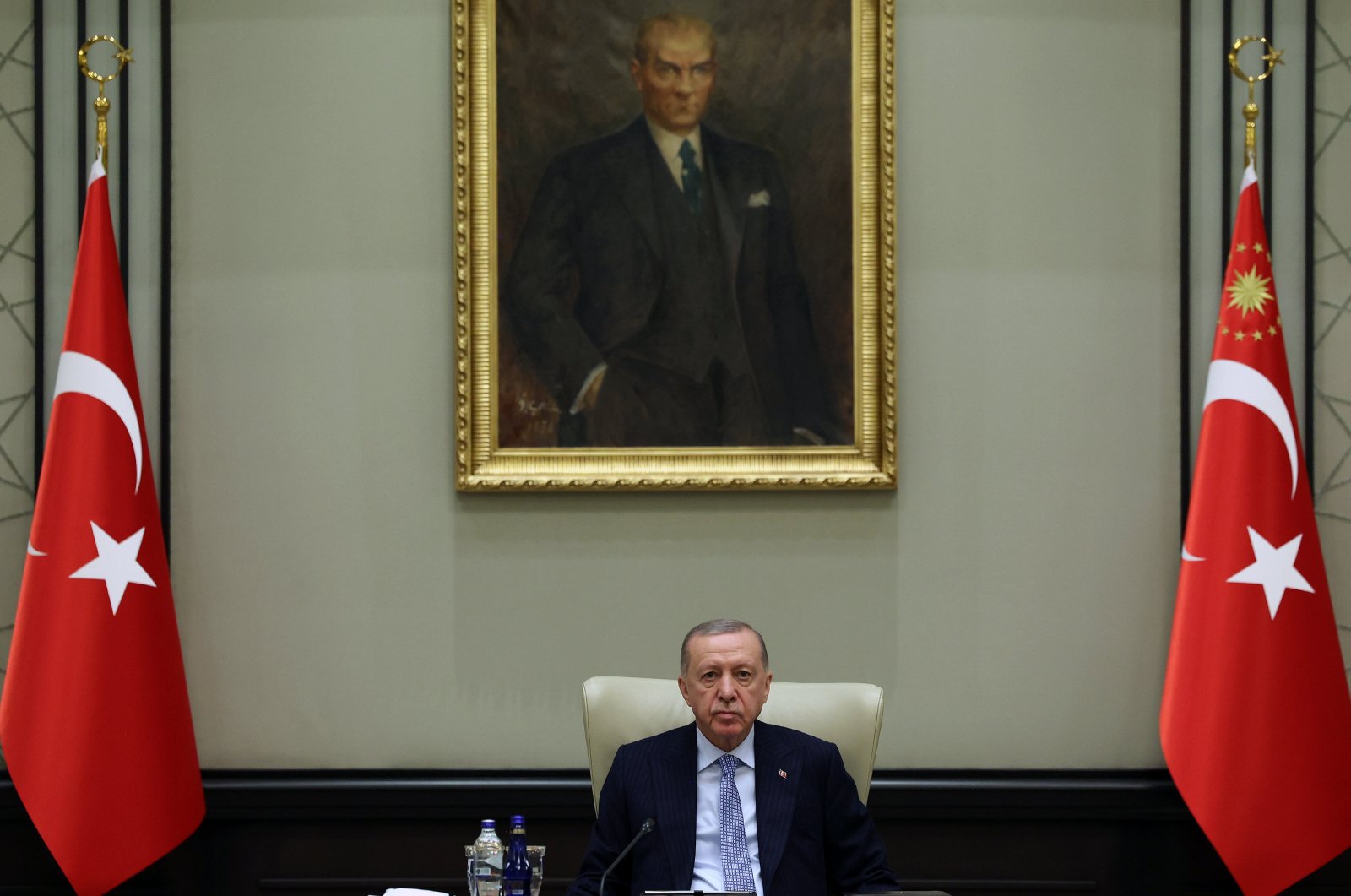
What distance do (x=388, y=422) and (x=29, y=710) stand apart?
1.17 meters

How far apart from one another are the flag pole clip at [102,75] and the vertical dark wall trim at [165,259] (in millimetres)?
108

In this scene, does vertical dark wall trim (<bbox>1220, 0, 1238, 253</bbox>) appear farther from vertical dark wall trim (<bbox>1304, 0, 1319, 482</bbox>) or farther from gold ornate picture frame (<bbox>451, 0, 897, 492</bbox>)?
gold ornate picture frame (<bbox>451, 0, 897, 492</bbox>)

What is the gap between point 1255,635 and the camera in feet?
10.4

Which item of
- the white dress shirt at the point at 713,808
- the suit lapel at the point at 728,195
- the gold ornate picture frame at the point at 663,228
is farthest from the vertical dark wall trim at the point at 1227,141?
the white dress shirt at the point at 713,808

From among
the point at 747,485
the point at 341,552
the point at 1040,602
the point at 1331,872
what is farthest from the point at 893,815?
the point at 341,552

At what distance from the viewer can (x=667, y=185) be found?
3.52 m

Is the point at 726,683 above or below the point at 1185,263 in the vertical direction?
below

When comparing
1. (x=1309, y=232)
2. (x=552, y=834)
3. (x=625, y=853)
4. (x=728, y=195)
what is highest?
(x=728, y=195)

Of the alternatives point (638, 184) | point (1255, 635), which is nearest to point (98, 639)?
point (638, 184)

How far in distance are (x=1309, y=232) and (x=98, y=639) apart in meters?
3.46

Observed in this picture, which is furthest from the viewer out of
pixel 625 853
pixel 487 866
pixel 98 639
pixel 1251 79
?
pixel 1251 79

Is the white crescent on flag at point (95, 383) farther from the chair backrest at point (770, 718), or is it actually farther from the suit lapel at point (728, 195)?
the suit lapel at point (728, 195)

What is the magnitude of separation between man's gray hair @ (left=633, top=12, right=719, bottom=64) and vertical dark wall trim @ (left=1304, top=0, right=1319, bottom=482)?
168 centimetres

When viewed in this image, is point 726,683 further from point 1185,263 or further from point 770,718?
point 1185,263
